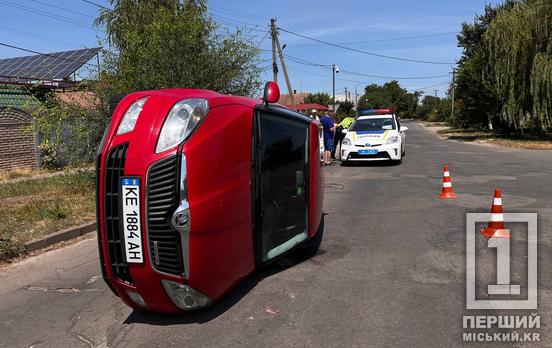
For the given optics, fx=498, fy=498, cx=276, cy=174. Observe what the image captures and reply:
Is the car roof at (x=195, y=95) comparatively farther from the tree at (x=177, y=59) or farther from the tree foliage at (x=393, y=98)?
the tree foliage at (x=393, y=98)

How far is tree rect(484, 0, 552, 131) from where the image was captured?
941 inches

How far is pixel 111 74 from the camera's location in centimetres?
1059

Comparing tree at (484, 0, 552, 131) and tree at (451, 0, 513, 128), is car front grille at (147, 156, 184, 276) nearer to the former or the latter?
tree at (484, 0, 552, 131)

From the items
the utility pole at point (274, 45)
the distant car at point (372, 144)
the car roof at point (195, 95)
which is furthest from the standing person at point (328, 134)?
the utility pole at point (274, 45)

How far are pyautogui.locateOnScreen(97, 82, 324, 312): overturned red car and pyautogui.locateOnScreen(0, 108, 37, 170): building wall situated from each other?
14594 millimetres

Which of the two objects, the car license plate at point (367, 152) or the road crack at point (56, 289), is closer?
the road crack at point (56, 289)

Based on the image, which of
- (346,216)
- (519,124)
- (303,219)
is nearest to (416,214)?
(346,216)

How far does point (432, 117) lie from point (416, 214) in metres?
103

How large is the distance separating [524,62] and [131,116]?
1027 inches

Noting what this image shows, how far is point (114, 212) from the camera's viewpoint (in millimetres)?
3385

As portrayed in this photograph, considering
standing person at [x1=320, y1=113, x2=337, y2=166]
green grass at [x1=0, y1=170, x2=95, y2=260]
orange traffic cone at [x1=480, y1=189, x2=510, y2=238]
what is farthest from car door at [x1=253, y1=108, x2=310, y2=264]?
standing person at [x1=320, y1=113, x2=337, y2=166]

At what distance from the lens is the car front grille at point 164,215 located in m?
3.26

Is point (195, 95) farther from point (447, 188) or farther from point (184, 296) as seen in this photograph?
point (447, 188)

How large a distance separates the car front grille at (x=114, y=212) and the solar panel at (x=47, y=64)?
832 inches
